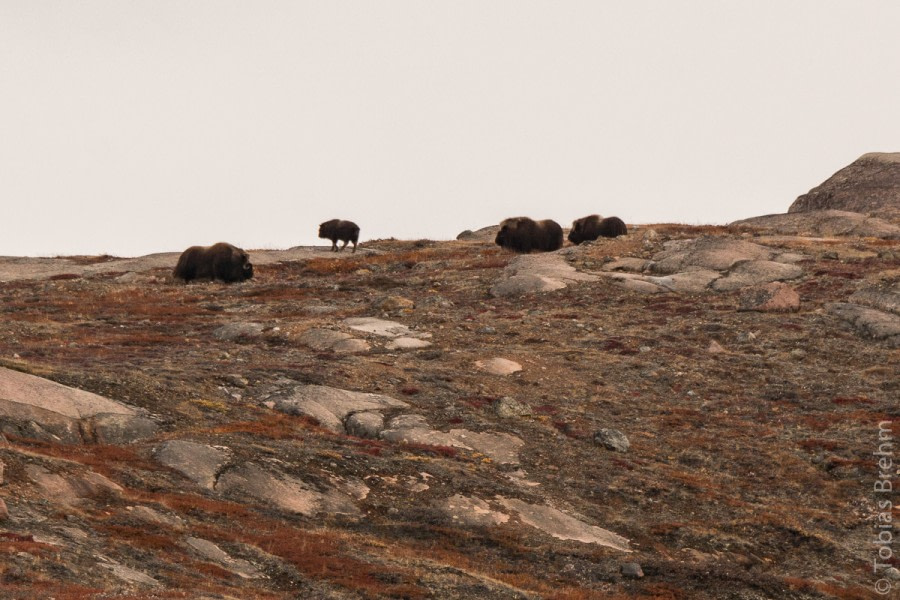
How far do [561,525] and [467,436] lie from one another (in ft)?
19.7

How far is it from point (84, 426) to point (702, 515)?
14829mm

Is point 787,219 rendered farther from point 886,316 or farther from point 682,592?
point 682,592

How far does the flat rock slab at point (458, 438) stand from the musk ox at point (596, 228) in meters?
36.9

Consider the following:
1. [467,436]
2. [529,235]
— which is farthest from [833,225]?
[467,436]

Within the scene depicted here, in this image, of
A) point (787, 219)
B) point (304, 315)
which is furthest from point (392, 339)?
point (787, 219)

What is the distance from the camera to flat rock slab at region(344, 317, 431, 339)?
123 ft

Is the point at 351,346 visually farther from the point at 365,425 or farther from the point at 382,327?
the point at 365,425

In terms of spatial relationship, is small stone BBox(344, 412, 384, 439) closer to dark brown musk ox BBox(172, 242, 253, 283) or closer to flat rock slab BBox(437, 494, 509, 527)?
flat rock slab BBox(437, 494, 509, 527)

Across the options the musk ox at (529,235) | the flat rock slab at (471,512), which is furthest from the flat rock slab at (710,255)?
the flat rock slab at (471,512)

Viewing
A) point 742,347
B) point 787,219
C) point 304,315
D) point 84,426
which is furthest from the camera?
point 787,219

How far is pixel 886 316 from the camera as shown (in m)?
37.0

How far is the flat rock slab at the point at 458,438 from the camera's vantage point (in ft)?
82.6

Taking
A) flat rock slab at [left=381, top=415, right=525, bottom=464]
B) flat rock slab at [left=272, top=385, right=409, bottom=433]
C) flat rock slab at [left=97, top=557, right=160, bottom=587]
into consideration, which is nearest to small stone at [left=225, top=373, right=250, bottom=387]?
flat rock slab at [left=272, top=385, right=409, bottom=433]

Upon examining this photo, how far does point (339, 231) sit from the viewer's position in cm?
6912
